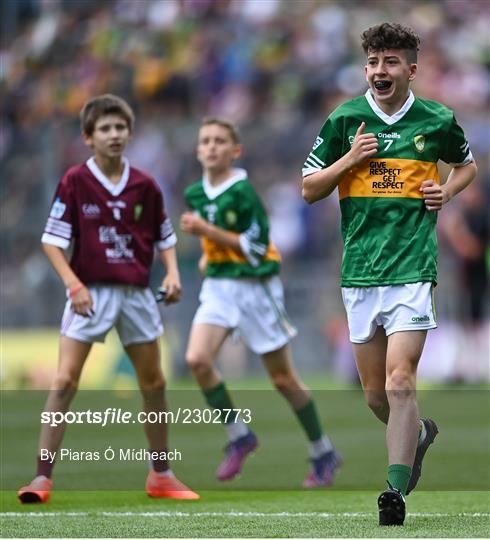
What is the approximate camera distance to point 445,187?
6613mm

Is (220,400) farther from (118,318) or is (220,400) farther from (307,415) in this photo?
(118,318)

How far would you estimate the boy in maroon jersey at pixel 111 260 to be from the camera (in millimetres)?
7918

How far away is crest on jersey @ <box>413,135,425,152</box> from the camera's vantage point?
6535 millimetres

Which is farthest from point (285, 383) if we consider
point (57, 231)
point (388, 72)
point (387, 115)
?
point (388, 72)

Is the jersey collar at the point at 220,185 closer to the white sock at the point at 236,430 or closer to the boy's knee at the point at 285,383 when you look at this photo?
the boy's knee at the point at 285,383

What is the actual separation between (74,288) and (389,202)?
6.79 ft

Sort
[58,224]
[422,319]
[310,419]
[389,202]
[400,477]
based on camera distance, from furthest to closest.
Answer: [310,419], [58,224], [389,202], [422,319], [400,477]

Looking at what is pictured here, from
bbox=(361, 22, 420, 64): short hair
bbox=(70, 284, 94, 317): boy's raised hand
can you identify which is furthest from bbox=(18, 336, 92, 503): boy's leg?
bbox=(361, 22, 420, 64): short hair

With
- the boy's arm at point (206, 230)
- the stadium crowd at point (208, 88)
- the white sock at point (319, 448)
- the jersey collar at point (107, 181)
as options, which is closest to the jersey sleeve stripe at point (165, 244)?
the jersey collar at point (107, 181)

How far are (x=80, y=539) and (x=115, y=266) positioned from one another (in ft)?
7.89

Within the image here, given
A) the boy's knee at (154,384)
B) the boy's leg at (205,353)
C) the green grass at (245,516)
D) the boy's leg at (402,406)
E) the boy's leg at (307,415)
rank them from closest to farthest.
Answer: the green grass at (245,516) < the boy's leg at (402,406) < the boy's knee at (154,384) < the boy's leg at (307,415) < the boy's leg at (205,353)

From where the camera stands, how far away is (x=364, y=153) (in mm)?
6383

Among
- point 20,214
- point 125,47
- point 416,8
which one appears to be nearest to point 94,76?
point 125,47

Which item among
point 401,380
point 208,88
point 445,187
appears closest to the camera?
point 401,380
